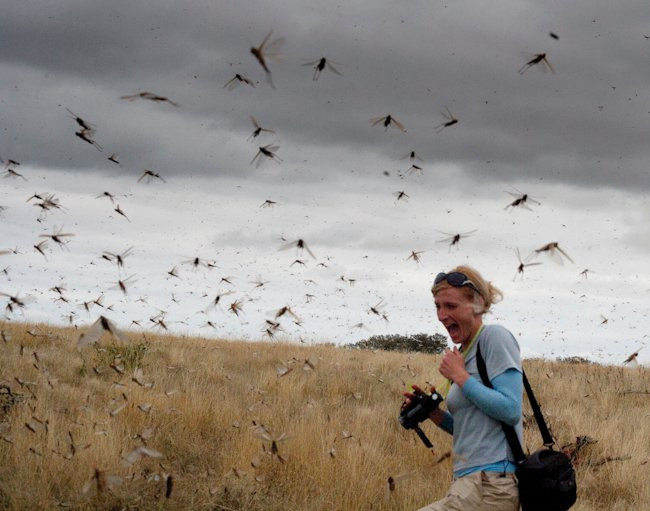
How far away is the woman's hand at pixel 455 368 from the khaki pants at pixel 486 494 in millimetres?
538

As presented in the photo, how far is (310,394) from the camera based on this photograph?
1055 cm

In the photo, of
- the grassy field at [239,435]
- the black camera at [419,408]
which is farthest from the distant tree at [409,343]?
the black camera at [419,408]

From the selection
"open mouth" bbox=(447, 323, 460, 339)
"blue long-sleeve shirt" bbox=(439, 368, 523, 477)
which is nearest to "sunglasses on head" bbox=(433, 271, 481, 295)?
"open mouth" bbox=(447, 323, 460, 339)

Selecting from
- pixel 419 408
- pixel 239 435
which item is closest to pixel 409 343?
pixel 239 435

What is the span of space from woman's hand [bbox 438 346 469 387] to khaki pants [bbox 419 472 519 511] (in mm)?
538

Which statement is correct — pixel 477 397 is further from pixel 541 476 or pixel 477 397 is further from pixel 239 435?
pixel 239 435

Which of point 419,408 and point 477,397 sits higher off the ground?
point 477,397

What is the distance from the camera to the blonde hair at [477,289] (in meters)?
3.85

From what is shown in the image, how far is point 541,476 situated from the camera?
3.57m

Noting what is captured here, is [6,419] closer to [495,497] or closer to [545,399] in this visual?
[495,497]

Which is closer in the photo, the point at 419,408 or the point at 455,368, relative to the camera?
the point at 455,368

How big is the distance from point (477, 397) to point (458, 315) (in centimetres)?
52

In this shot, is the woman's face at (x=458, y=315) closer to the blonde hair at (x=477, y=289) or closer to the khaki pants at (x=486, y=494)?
the blonde hair at (x=477, y=289)

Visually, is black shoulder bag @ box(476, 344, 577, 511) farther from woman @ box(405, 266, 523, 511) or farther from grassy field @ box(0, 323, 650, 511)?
grassy field @ box(0, 323, 650, 511)
